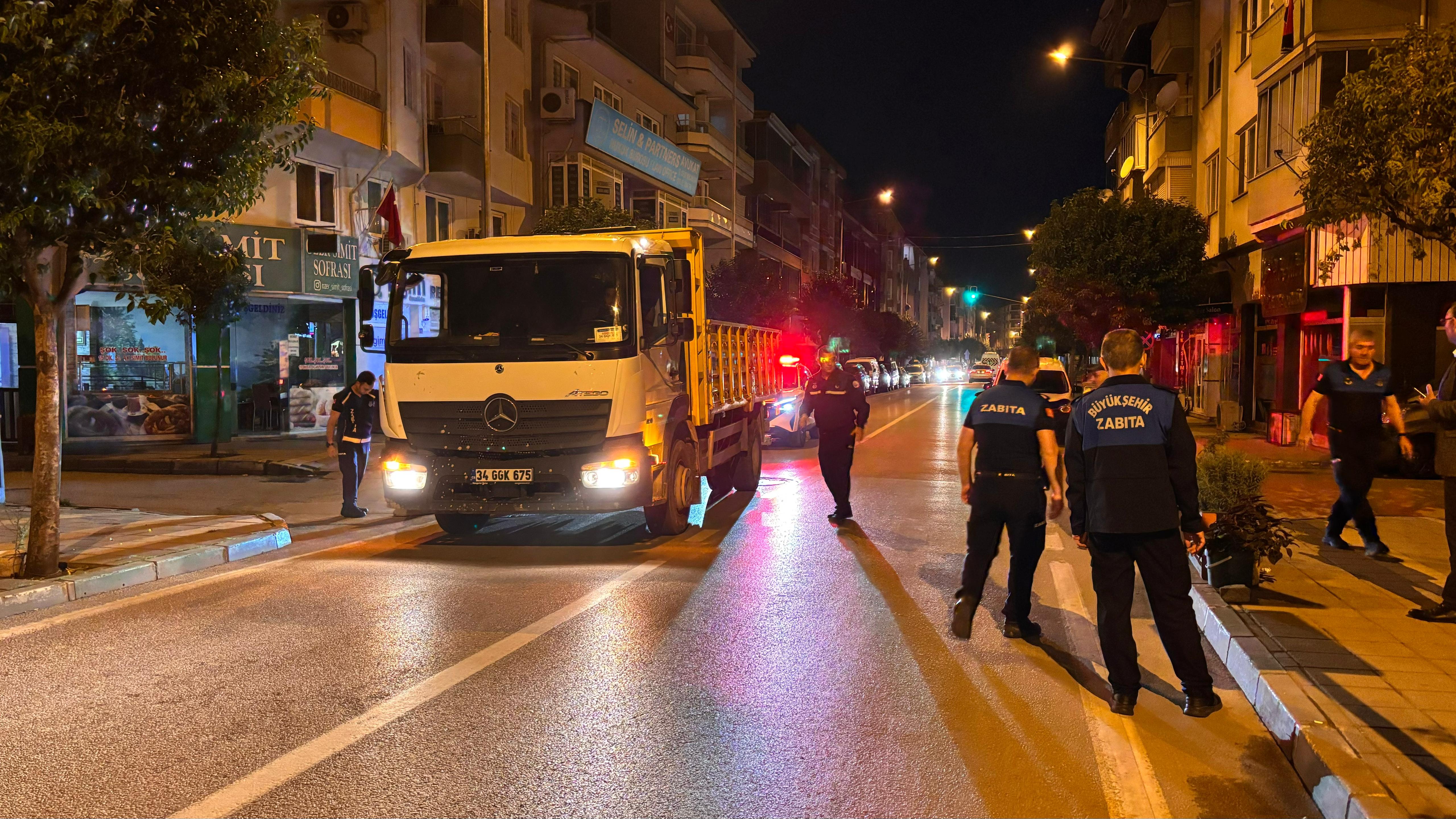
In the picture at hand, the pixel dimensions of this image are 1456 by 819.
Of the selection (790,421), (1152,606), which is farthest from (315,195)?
(1152,606)

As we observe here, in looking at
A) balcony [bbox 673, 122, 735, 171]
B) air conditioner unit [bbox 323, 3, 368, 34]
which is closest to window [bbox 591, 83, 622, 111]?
balcony [bbox 673, 122, 735, 171]

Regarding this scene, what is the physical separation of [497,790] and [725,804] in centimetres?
88

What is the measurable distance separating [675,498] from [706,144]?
114 feet

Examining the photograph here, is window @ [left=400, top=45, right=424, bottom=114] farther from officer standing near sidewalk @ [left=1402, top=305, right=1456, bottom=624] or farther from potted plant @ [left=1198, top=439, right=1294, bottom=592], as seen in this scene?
officer standing near sidewalk @ [left=1402, top=305, right=1456, bottom=624]

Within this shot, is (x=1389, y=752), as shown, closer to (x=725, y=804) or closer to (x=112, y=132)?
(x=725, y=804)

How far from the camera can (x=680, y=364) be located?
37.6ft

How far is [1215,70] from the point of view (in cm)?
3008

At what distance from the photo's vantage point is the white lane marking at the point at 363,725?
4.24 m

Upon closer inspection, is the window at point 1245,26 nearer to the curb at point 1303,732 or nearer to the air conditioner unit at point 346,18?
the air conditioner unit at point 346,18

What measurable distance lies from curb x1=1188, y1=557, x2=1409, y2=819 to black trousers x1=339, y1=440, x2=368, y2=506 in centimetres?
901

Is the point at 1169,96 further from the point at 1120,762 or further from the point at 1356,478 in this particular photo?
the point at 1120,762

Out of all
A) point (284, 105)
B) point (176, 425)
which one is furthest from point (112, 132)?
point (176, 425)

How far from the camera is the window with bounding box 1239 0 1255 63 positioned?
25.7m

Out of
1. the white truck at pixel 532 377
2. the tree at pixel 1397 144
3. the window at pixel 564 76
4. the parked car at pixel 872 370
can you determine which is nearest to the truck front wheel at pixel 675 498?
the white truck at pixel 532 377
